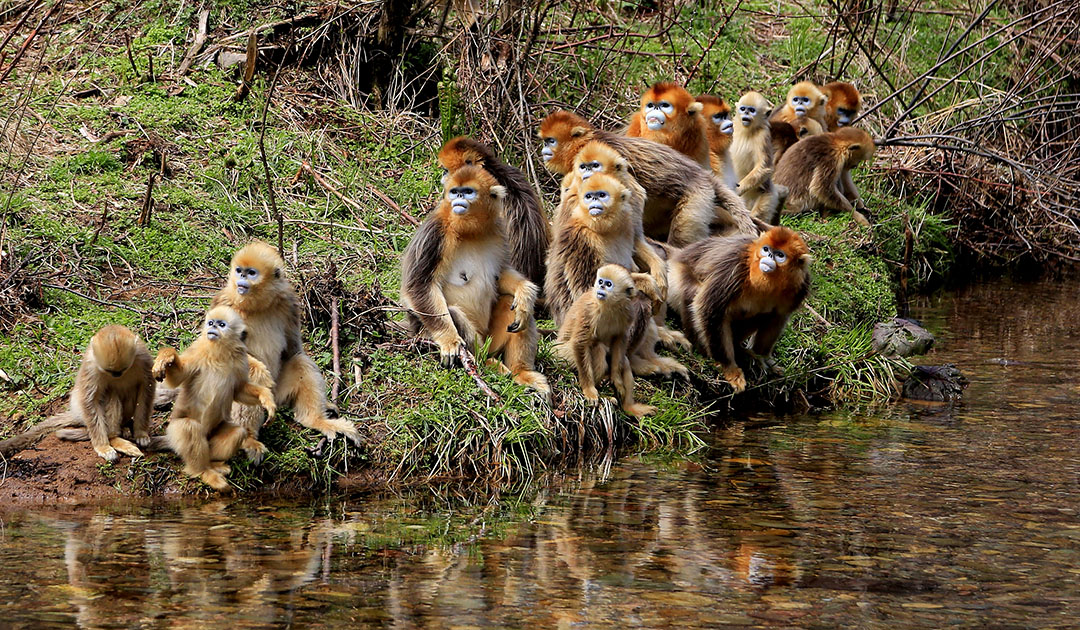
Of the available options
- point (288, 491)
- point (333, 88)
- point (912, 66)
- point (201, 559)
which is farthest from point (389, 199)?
point (912, 66)

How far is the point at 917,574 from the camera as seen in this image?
3.96 meters

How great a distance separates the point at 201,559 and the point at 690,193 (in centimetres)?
364

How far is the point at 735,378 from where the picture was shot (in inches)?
238

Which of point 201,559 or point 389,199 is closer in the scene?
point 201,559

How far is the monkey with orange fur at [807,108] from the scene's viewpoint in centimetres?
890

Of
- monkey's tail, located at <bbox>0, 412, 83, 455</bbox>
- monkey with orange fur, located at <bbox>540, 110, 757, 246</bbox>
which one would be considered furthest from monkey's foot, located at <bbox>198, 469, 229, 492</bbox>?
monkey with orange fur, located at <bbox>540, 110, 757, 246</bbox>

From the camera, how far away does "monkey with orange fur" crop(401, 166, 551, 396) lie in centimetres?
527

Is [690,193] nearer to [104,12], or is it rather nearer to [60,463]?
[60,463]

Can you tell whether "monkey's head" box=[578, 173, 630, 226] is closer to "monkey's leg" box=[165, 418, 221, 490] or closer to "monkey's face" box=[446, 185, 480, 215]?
"monkey's face" box=[446, 185, 480, 215]

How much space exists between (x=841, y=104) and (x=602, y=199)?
4108 mm

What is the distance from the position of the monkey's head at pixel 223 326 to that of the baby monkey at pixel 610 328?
4.94ft

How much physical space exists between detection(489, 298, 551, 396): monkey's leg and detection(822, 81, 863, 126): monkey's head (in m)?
4.48

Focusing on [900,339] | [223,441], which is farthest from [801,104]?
[223,441]

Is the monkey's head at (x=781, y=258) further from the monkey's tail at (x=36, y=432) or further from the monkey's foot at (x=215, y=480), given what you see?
the monkey's tail at (x=36, y=432)
